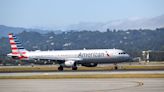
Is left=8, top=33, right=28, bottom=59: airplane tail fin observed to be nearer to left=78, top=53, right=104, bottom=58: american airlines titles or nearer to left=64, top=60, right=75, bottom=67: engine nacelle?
left=64, top=60, right=75, bottom=67: engine nacelle

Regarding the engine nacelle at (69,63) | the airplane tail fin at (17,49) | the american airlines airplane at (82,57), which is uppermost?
the airplane tail fin at (17,49)

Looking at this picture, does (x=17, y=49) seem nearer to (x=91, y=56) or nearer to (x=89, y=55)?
(x=89, y=55)

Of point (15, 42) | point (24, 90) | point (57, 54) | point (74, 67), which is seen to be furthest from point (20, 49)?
point (24, 90)

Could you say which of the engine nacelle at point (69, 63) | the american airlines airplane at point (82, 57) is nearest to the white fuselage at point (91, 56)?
the american airlines airplane at point (82, 57)

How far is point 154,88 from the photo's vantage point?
39.0 metres

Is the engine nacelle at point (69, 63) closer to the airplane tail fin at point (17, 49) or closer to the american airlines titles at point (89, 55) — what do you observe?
the american airlines titles at point (89, 55)

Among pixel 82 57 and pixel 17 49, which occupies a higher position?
pixel 17 49

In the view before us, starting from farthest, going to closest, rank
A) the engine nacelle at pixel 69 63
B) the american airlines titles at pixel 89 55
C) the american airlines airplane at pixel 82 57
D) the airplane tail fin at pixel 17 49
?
the airplane tail fin at pixel 17 49, the engine nacelle at pixel 69 63, the american airlines airplane at pixel 82 57, the american airlines titles at pixel 89 55

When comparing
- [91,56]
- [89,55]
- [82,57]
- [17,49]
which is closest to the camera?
[91,56]

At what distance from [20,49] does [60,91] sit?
244 ft

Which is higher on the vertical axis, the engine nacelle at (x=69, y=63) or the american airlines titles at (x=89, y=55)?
the american airlines titles at (x=89, y=55)

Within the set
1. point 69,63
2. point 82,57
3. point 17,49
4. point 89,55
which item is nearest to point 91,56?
point 89,55

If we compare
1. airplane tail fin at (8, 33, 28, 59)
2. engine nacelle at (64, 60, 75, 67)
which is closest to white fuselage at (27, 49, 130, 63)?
engine nacelle at (64, 60, 75, 67)

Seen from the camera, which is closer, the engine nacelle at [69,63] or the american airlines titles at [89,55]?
the american airlines titles at [89,55]
